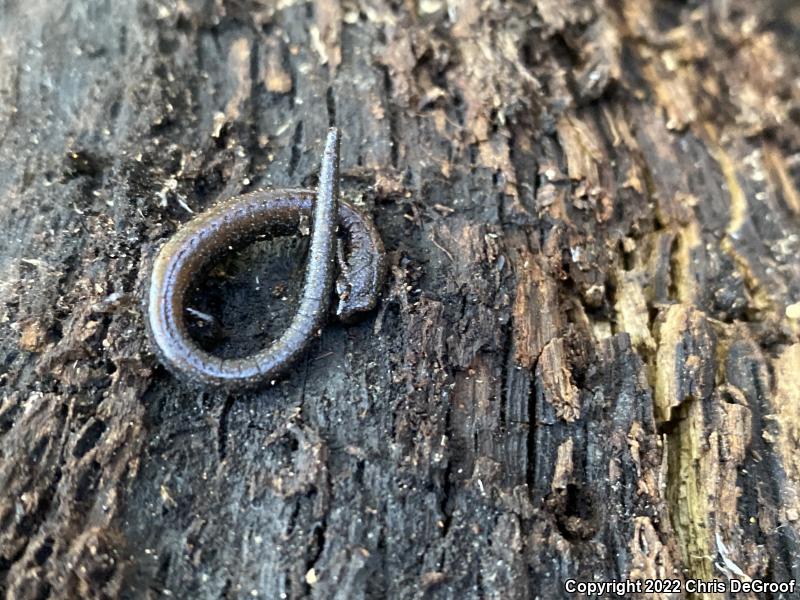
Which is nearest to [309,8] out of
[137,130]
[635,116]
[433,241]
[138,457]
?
[137,130]

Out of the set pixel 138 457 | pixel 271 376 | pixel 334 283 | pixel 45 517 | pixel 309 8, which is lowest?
pixel 45 517

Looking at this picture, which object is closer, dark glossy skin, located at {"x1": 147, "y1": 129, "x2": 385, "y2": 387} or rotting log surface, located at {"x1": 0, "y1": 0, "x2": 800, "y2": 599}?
rotting log surface, located at {"x1": 0, "y1": 0, "x2": 800, "y2": 599}

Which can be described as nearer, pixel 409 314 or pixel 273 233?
pixel 409 314

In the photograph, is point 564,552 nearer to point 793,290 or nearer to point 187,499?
point 187,499

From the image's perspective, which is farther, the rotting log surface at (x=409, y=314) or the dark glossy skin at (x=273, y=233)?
the dark glossy skin at (x=273, y=233)
